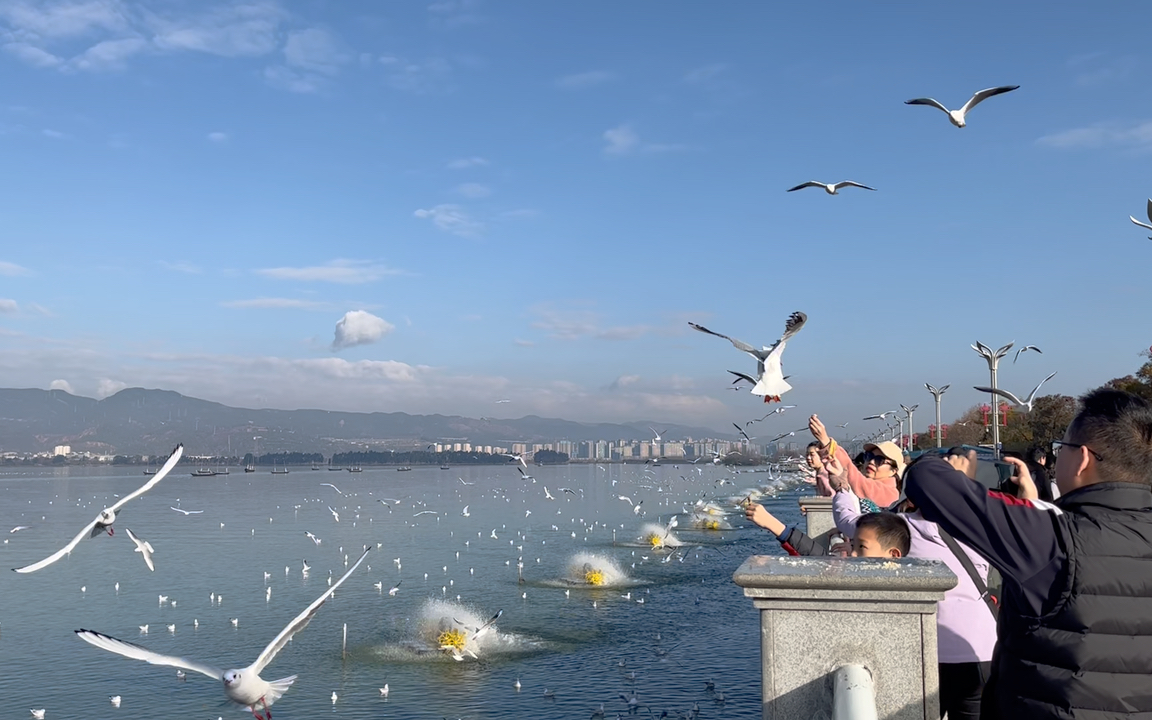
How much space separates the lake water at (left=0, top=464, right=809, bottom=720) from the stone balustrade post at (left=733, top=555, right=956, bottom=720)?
11.6 metres

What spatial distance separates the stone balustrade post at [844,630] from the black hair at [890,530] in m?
0.88

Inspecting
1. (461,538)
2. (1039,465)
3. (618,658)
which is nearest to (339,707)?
(618,658)

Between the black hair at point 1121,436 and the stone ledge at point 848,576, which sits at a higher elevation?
the black hair at point 1121,436

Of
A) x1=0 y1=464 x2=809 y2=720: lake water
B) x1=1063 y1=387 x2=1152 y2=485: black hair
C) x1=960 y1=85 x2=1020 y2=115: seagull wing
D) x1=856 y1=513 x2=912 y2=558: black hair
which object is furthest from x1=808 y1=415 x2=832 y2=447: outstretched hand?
x1=0 y1=464 x2=809 y2=720: lake water

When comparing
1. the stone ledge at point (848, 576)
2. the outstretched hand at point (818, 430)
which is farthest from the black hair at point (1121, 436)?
the outstretched hand at point (818, 430)

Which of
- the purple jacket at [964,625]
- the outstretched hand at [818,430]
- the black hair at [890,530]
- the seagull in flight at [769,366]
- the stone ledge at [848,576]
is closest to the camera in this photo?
the stone ledge at [848,576]

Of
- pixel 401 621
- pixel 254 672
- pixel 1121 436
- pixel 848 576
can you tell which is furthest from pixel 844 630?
pixel 401 621

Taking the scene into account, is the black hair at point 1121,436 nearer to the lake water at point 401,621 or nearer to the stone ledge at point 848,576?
the stone ledge at point 848,576

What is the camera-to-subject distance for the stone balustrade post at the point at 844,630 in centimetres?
397

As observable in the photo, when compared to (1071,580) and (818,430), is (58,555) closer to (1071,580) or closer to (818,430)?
(818,430)

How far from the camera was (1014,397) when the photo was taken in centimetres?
1311

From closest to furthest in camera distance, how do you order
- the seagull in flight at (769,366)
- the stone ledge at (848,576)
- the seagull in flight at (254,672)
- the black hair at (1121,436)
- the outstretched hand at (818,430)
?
1. the black hair at (1121,436)
2. the stone ledge at (848,576)
3. the outstretched hand at (818,430)
4. the seagull in flight at (254,672)
5. the seagull in flight at (769,366)

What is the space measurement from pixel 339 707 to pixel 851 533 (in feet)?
44.8

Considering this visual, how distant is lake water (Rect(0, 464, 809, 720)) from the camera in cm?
1706
